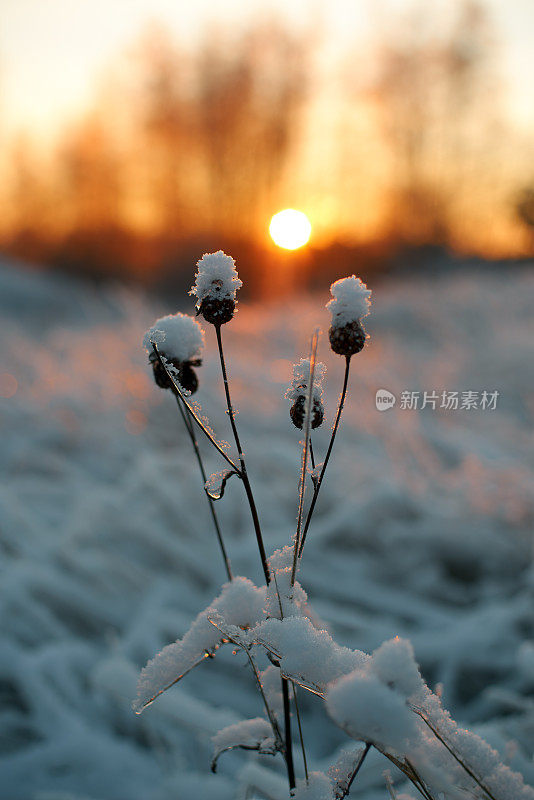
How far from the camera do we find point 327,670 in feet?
1.79

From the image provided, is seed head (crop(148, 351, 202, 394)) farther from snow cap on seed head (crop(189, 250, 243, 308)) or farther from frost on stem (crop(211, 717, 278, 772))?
frost on stem (crop(211, 717, 278, 772))

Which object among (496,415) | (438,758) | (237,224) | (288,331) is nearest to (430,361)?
(496,415)

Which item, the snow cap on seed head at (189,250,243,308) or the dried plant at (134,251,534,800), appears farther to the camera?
the snow cap on seed head at (189,250,243,308)

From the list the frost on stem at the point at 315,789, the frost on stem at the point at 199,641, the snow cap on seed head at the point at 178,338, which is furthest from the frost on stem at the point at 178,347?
the frost on stem at the point at 315,789

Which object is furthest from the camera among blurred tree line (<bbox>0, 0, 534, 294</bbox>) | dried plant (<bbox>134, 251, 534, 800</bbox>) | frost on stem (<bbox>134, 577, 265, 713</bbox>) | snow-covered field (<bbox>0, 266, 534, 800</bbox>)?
blurred tree line (<bbox>0, 0, 534, 294</bbox>)

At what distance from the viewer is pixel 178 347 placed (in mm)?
665

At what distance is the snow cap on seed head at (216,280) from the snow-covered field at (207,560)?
1.39ft

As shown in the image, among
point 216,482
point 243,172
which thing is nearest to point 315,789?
point 216,482

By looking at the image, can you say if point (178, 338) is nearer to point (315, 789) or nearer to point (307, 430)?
point (307, 430)

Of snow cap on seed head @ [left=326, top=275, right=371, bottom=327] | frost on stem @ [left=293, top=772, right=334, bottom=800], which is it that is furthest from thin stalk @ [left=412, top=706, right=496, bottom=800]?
snow cap on seed head @ [left=326, top=275, right=371, bottom=327]

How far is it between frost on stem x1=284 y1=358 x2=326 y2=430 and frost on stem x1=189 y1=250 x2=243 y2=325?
12 centimetres

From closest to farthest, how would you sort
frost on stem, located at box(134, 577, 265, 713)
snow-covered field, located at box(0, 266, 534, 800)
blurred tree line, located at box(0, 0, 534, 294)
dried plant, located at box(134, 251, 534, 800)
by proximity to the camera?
1. dried plant, located at box(134, 251, 534, 800)
2. frost on stem, located at box(134, 577, 265, 713)
3. snow-covered field, located at box(0, 266, 534, 800)
4. blurred tree line, located at box(0, 0, 534, 294)

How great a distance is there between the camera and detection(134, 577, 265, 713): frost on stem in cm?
58

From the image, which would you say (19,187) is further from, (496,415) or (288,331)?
(496,415)
